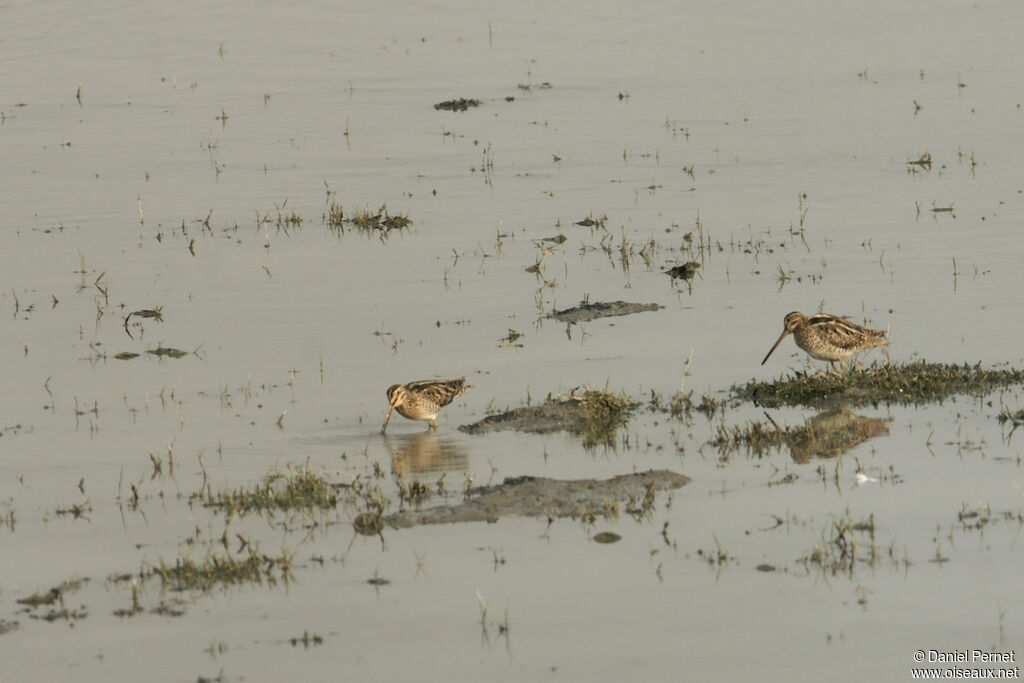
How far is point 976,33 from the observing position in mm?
38938

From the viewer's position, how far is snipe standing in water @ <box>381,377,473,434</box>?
560 inches

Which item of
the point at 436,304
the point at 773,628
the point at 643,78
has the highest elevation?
the point at 643,78

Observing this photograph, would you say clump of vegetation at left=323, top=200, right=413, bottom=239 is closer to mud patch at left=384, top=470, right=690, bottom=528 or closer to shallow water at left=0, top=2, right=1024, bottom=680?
shallow water at left=0, top=2, right=1024, bottom=680

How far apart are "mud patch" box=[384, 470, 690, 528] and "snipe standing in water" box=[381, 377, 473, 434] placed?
8.01ft

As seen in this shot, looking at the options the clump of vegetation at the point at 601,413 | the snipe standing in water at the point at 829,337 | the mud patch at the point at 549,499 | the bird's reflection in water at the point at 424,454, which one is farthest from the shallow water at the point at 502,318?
the snipe standing in water at the point at 829,337

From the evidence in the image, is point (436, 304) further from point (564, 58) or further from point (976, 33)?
point (976, 33)

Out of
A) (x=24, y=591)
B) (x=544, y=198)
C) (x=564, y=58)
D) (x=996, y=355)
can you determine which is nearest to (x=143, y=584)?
(x=24, y=591)

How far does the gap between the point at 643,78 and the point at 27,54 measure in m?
15.3

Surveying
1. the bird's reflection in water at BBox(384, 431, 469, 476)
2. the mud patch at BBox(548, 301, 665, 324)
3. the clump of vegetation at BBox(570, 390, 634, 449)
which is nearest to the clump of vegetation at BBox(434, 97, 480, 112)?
the mud patch at BBox(548, 301, 665, 324)

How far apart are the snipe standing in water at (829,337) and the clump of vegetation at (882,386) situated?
0.50 metres

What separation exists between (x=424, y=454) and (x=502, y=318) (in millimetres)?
5028

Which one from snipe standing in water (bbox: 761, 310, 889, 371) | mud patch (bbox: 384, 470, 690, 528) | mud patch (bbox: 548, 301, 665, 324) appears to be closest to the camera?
mud patch (bbox: 384, 470, 690, 528)

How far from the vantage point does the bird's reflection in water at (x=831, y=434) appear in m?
12.6

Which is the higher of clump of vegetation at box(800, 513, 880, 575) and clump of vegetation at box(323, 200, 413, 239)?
clump of vegetation at box(323, 200, 413, 239)
